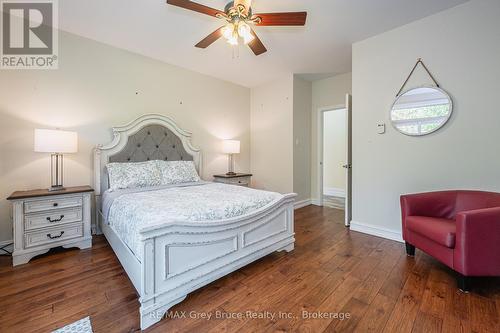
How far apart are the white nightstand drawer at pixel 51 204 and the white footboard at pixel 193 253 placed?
166cm

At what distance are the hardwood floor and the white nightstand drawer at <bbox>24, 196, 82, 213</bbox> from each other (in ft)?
1.82

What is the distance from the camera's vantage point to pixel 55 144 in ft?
7.66

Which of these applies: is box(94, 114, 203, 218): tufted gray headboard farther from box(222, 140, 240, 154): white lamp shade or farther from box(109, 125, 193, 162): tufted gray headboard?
box(222, 140, 240, 154): white lamp shade

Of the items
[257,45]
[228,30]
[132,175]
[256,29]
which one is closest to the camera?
[228,30]

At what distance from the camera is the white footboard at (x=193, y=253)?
1.45 metres

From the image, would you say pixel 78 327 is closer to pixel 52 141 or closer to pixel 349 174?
pixel 52 141

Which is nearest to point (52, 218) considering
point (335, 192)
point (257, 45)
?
point (257, 45)

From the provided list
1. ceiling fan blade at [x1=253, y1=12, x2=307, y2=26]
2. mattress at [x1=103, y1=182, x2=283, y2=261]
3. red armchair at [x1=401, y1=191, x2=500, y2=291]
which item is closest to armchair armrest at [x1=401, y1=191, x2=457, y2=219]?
red armchair at [x1=401, y1=191, x2=500, y2=291]

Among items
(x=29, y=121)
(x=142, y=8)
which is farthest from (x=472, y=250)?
(x=29, y=121)

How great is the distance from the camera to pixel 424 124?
8.43 feet

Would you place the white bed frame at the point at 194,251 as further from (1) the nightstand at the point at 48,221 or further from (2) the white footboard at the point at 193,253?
(1) the nightstand at the point at 48,221

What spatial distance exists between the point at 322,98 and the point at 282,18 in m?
3.02

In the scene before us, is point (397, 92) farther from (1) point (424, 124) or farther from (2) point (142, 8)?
(2) point (142, 8)

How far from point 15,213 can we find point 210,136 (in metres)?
2.91
